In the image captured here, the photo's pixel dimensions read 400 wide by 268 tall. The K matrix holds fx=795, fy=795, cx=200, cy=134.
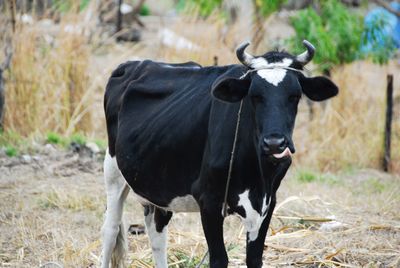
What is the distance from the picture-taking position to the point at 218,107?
4.86 metres

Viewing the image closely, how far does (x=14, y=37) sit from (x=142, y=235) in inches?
172

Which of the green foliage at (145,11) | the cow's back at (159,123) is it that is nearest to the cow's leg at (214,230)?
the cow's back at (159,123)

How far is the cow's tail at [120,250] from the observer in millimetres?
5906

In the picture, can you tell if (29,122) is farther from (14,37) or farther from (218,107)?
(218,107)

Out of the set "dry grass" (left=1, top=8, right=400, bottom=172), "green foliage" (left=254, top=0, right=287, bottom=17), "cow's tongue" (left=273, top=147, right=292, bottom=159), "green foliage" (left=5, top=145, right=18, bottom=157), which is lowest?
"green foliage" (left=5, top=145, right=18, bottom=157)

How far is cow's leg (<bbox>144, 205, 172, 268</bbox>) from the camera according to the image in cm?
581

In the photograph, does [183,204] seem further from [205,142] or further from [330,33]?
[330,33]

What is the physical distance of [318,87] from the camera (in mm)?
4805

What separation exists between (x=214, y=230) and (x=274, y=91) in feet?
3.07

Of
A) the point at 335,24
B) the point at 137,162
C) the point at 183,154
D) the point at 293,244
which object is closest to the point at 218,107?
the point at 183,154

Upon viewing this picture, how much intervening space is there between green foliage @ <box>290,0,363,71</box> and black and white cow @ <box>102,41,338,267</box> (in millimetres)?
6041

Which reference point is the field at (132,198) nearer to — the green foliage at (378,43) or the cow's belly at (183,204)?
the green foliage at (378,43)

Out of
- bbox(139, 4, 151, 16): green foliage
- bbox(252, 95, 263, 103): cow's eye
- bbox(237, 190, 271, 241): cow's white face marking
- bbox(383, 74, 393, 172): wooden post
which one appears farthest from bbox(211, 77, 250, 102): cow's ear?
bbox(139, 4, 151, 16): green foliage

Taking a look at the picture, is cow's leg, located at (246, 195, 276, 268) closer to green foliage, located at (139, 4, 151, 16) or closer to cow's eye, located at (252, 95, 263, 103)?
cow's eye, located at (252, 95, 263, 103)
